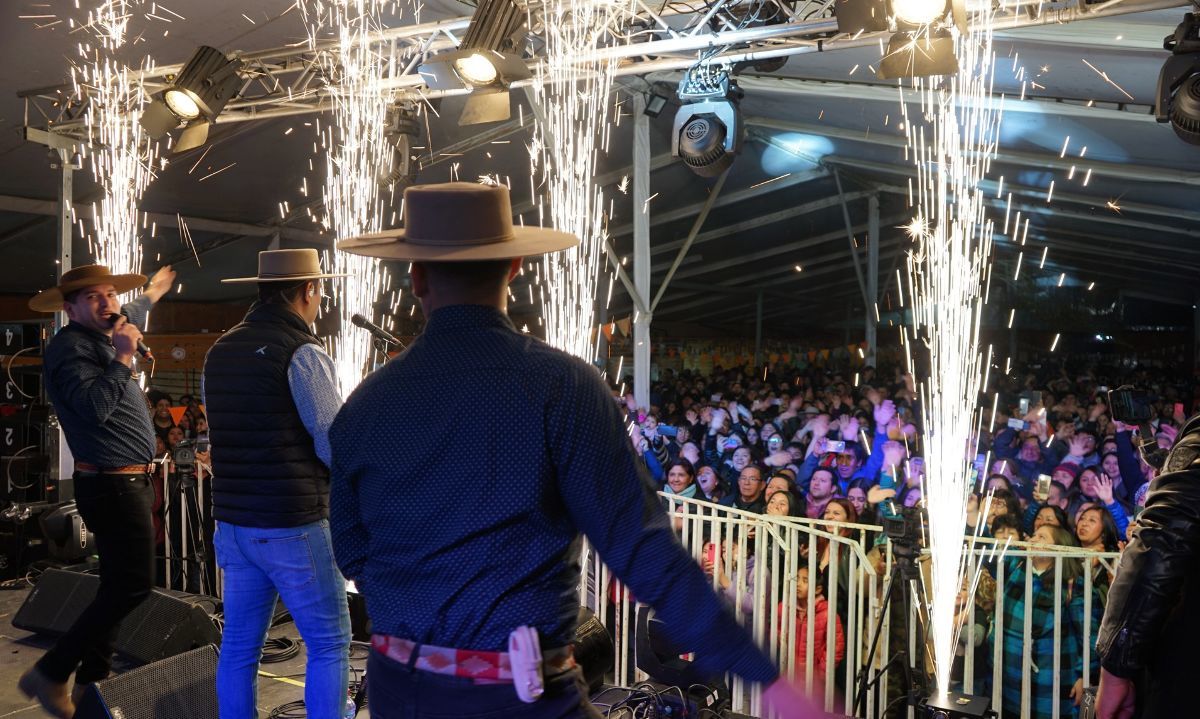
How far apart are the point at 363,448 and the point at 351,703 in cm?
231

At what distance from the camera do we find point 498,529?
1.46 m

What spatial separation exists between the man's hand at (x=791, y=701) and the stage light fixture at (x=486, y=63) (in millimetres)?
4619

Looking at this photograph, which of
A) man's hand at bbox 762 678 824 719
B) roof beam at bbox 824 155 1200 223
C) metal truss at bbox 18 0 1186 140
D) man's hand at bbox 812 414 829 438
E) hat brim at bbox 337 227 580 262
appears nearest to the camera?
man's hand at bbox 762 678 824 719

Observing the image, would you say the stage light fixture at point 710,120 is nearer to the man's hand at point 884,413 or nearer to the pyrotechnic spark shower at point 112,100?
the man's hand at point 884,413

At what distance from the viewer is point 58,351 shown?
354 cm

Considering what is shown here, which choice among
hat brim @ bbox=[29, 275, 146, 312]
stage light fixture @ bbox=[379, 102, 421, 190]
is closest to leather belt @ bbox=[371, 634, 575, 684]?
hat brim @ bbox=[29, 275, 146, 312]

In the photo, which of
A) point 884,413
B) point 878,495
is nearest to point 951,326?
point 884,413

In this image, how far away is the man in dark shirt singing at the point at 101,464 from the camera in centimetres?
333

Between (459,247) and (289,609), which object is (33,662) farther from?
(459,247)

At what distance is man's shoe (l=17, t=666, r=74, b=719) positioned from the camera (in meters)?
3.31

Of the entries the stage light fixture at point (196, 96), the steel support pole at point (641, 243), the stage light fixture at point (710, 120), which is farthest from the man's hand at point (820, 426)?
the stage light fixture at point (196, 96)

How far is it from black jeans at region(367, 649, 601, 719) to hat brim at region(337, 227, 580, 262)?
67 centimetres

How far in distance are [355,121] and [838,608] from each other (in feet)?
16.9

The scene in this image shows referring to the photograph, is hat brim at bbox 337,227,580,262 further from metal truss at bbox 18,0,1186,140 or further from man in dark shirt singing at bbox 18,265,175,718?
metal truss at bbox 18,0,1186,140
